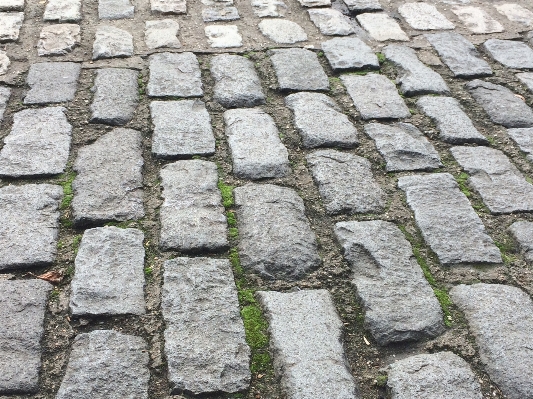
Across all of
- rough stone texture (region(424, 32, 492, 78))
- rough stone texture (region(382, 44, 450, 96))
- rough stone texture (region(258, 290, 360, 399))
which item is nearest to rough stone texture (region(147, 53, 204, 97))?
rough stone texture (region(382, 44, 450, 96))

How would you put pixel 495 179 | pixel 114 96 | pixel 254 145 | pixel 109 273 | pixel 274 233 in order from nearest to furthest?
1. pixel 109 273
2. pixel 274 233
3. pixel 495 179
4. pixel 254 145
5. pixel 114 96

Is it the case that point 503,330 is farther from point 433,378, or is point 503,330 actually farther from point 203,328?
point 203,328

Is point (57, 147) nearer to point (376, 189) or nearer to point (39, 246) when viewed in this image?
point (39, 246)

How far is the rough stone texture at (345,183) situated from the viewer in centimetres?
258

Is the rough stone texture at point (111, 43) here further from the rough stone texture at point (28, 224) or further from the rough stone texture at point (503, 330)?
the rough stone texture at point (503, 330)

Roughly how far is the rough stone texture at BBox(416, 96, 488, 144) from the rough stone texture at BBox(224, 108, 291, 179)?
71 centimetres

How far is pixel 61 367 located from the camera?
192cm

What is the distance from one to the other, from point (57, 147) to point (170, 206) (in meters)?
0.63

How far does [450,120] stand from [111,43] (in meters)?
1.78

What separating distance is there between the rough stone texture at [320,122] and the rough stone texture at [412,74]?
42 cm

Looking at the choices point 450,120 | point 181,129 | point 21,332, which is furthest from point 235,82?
point 21,332

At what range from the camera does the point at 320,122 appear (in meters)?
3.08

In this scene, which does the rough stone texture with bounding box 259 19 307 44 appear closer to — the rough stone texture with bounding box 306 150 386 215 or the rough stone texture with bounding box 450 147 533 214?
the rough stone texture with bounding box 306 150 386 215

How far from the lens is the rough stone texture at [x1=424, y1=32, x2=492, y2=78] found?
359cm
